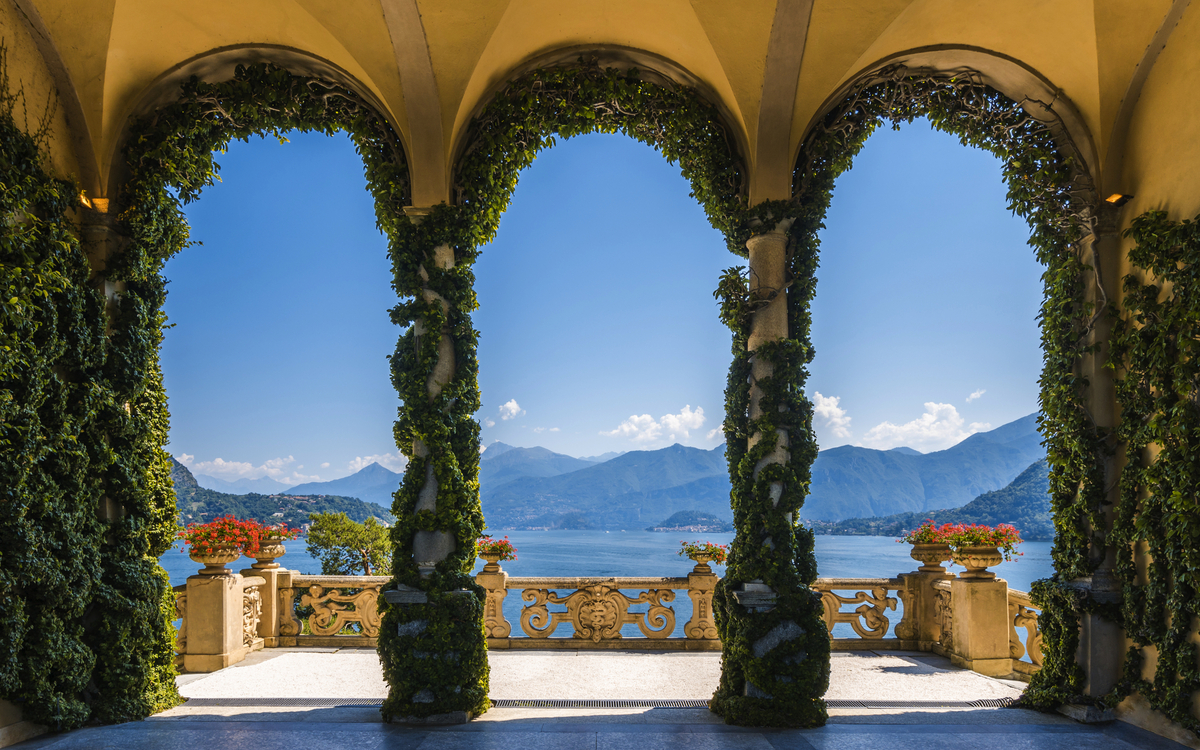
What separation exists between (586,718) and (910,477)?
126m

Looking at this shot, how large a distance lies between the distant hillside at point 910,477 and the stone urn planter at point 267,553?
10760cm

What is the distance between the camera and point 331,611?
25.9 feet

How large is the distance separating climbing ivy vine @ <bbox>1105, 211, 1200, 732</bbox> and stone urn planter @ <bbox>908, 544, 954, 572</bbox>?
2.73 m

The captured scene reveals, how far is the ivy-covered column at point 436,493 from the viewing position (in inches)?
195

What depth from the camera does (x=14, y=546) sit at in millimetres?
4320

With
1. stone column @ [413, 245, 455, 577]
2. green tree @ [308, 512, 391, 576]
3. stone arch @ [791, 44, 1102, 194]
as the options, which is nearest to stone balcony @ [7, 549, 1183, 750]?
stone column @ [413, 245, 455, 577]

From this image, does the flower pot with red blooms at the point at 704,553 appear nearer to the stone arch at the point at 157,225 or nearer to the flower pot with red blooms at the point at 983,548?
the flower pot with red blooms at the point at 983,548

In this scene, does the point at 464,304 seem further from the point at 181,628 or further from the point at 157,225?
the point at 181,628

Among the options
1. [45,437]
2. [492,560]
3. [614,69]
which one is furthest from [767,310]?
[45,437]

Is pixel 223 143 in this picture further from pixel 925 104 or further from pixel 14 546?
pixel 925 104

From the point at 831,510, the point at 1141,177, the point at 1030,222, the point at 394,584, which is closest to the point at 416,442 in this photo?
the point at 394,584

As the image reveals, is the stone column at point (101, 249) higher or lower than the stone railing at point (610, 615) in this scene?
higher

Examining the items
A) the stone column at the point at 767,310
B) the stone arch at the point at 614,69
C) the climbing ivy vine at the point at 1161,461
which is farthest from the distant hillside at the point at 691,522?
the stone arch at the point at 614,69

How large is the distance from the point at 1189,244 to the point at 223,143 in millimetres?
7752
